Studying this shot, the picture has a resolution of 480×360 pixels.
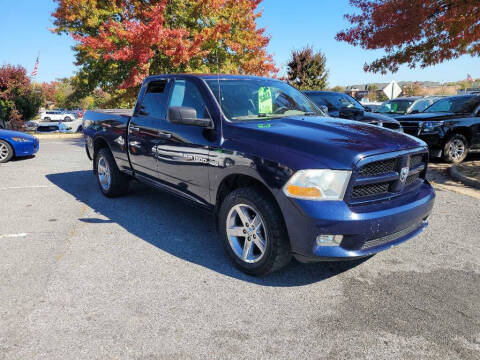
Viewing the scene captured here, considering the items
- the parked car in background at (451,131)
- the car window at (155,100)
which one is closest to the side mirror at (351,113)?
the parked car in background at (451,131)

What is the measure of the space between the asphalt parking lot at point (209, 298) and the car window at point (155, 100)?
4.59ft

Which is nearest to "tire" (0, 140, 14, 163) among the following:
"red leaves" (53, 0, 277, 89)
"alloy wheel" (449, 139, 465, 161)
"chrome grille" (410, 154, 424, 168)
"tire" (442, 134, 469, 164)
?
"red leaves" (53, 0, 277, 89)

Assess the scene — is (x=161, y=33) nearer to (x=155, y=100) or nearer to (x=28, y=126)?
(x=155, y=100)

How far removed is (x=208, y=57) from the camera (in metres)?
15.9

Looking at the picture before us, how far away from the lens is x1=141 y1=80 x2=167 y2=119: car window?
4.50m

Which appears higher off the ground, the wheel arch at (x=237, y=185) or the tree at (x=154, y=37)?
the tree at (x=154, y=37)

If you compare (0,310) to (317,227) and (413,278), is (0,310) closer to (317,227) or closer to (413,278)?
(317,227)

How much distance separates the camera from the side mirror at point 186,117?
11.7 ft

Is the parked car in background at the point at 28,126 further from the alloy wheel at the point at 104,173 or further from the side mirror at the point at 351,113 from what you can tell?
the side mirror at the point at 351,113

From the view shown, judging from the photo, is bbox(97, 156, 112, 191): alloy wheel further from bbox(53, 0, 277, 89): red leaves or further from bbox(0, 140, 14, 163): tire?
bbox(53, 0, 277, 89): red leaves

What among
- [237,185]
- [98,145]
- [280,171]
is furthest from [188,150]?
[98,145]

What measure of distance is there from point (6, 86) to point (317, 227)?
71.0 feet

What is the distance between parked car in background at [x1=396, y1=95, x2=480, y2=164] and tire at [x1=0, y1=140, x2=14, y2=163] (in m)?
10.0

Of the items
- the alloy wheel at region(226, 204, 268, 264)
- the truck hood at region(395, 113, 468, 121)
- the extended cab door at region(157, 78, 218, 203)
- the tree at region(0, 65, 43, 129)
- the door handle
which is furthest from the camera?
the tree at region(0, 65, 43, 129)
